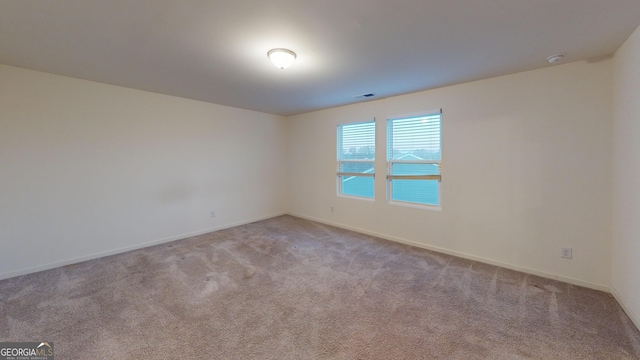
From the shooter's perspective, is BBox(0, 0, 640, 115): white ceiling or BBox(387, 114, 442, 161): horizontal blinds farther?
BBox(387, 114, 442, 161): horizontal blinds

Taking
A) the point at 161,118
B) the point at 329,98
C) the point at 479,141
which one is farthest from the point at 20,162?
the point at 479,141

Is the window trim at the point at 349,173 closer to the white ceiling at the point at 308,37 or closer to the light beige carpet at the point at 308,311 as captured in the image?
the white ceiling at the point at 308,37

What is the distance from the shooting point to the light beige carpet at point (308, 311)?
66.9 inches

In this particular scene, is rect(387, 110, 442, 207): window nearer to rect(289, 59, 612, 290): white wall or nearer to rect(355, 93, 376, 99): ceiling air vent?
rect(289, 59, 612, 290): white wall

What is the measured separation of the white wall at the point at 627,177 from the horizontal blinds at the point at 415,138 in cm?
164

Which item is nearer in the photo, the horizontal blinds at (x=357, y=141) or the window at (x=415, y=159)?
the window at (x=415, y=159)

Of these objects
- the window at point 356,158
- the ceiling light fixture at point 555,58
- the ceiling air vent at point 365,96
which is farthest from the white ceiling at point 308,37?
the window at point 356,158

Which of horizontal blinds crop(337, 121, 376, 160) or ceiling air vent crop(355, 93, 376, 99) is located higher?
ceiling air vent crop(355, 93, 376, 99)

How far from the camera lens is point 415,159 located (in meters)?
3.76

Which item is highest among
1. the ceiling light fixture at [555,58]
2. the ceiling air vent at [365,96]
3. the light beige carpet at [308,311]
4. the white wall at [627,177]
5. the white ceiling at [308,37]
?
the ceiling air vent at [365,96]

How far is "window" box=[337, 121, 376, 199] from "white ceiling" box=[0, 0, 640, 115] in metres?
1.38

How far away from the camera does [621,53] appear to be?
215 cm

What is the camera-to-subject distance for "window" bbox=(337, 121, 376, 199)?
437 cm

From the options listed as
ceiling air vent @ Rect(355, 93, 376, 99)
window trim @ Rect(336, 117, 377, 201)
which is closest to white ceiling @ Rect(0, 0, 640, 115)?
ceiling air vent @ Rect(355, 93, 376, 99)
